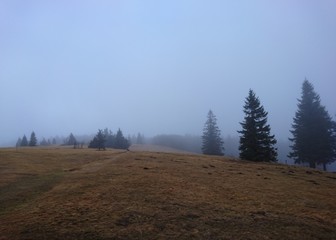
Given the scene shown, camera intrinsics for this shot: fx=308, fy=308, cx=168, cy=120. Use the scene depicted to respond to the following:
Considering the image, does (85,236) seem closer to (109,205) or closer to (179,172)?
(109,205)

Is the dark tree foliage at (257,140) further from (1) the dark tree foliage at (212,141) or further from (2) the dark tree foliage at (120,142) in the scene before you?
(2) the dark tree foliage at (120,142)

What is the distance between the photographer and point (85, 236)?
13750mm

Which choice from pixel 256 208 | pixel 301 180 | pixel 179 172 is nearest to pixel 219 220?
pixel 256 208

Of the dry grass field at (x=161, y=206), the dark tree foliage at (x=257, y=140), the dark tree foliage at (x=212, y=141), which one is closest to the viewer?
the dry grass field at (x=161, y=206)

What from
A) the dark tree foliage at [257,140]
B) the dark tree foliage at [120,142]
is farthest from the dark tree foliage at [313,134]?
the dark tree foliage at [120,142]

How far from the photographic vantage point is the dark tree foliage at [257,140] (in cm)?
5091

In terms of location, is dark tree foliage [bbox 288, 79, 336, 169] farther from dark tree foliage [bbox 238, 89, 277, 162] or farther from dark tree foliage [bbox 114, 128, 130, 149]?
dark tree foliage [bbox 114, 128, 130, 149]

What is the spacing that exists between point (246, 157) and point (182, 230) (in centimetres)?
3874

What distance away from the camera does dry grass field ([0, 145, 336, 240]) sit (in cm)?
1459

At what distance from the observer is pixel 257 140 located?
169ft

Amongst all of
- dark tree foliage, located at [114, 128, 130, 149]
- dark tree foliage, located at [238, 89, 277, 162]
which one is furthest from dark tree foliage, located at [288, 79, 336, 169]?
dark tree foliage, located at [114, 128, 130, 149]

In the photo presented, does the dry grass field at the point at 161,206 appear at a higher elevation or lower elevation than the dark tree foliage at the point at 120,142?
lower

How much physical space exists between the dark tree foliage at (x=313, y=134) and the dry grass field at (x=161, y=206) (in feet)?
80.2

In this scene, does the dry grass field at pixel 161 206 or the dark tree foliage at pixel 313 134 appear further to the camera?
the dark tree foliage at pixel 313 134
